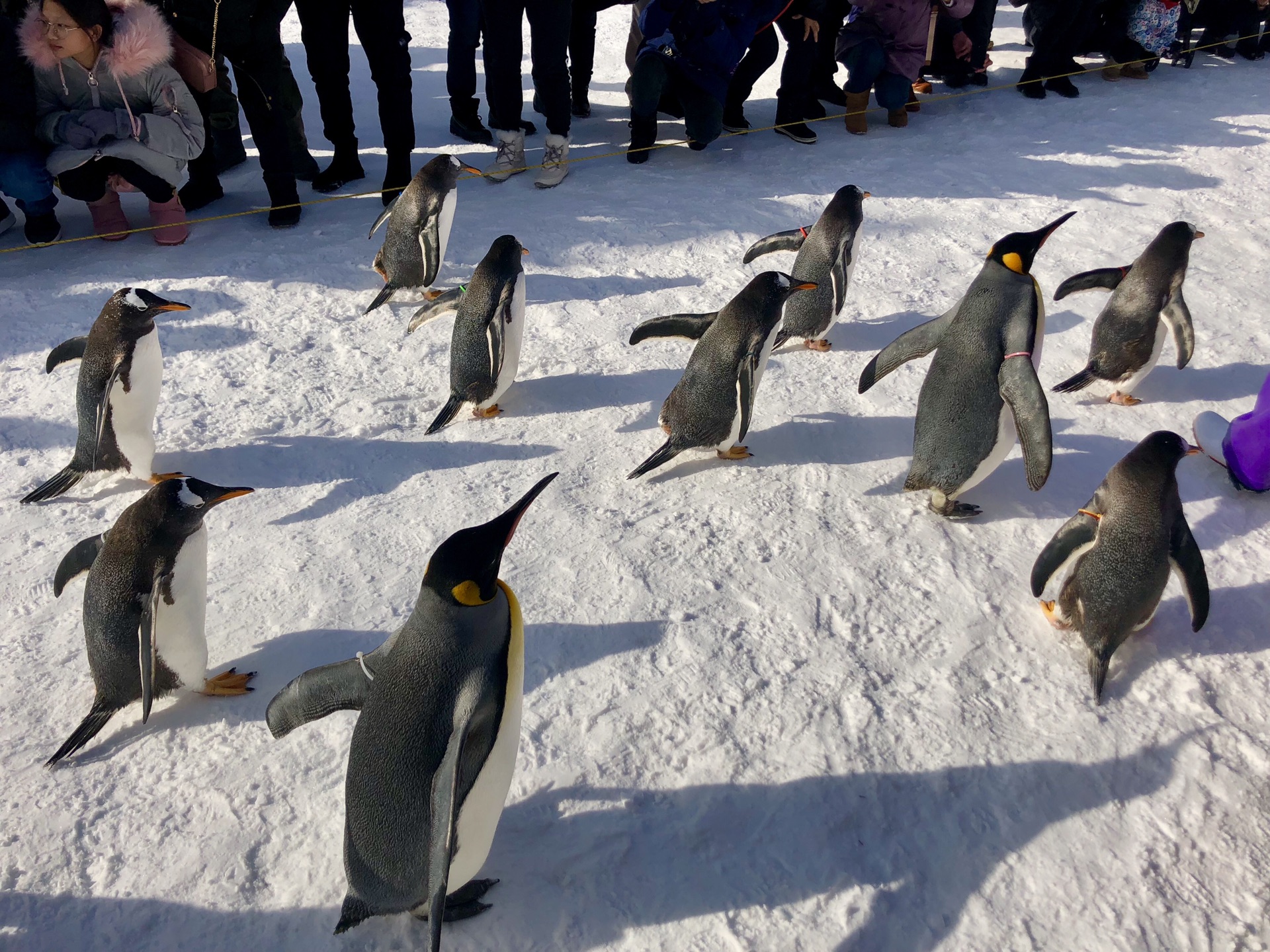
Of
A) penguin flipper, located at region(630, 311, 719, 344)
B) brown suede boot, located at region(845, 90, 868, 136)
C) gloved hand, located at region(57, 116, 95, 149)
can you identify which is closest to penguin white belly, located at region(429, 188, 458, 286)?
penguin flipper, located at region(630, 311, 719, 344)

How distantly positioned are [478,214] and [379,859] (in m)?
2.84

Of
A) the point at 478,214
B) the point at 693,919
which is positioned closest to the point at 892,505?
the point at 693,919

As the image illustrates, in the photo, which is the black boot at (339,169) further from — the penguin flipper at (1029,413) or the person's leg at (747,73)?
the penguin flipper at (1029,413)

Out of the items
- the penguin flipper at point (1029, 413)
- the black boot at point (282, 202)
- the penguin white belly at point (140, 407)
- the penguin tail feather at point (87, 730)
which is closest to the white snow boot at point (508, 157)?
the black boot at point (282, 202)

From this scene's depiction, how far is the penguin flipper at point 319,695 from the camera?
128cm

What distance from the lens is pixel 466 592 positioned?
1.15m

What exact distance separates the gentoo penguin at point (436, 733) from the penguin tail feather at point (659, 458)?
914 mm

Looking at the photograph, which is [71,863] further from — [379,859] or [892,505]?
[892,505]

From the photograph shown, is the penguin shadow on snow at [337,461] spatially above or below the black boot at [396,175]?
below

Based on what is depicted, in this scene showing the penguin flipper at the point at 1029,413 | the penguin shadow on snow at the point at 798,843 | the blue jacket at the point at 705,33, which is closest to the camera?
the penguin shadow on snow at the point at 798,843

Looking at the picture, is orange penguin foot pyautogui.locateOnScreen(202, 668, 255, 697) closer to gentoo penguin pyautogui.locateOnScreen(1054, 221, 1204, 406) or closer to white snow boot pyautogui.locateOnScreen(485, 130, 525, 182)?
gentoo penguin pyautogui.locateOnScreen(1054, 221, 1204, 406)

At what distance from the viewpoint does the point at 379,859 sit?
116 cm

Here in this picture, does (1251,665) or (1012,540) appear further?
(1012,540)

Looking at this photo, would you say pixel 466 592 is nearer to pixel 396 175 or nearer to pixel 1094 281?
pixel 1094 281
